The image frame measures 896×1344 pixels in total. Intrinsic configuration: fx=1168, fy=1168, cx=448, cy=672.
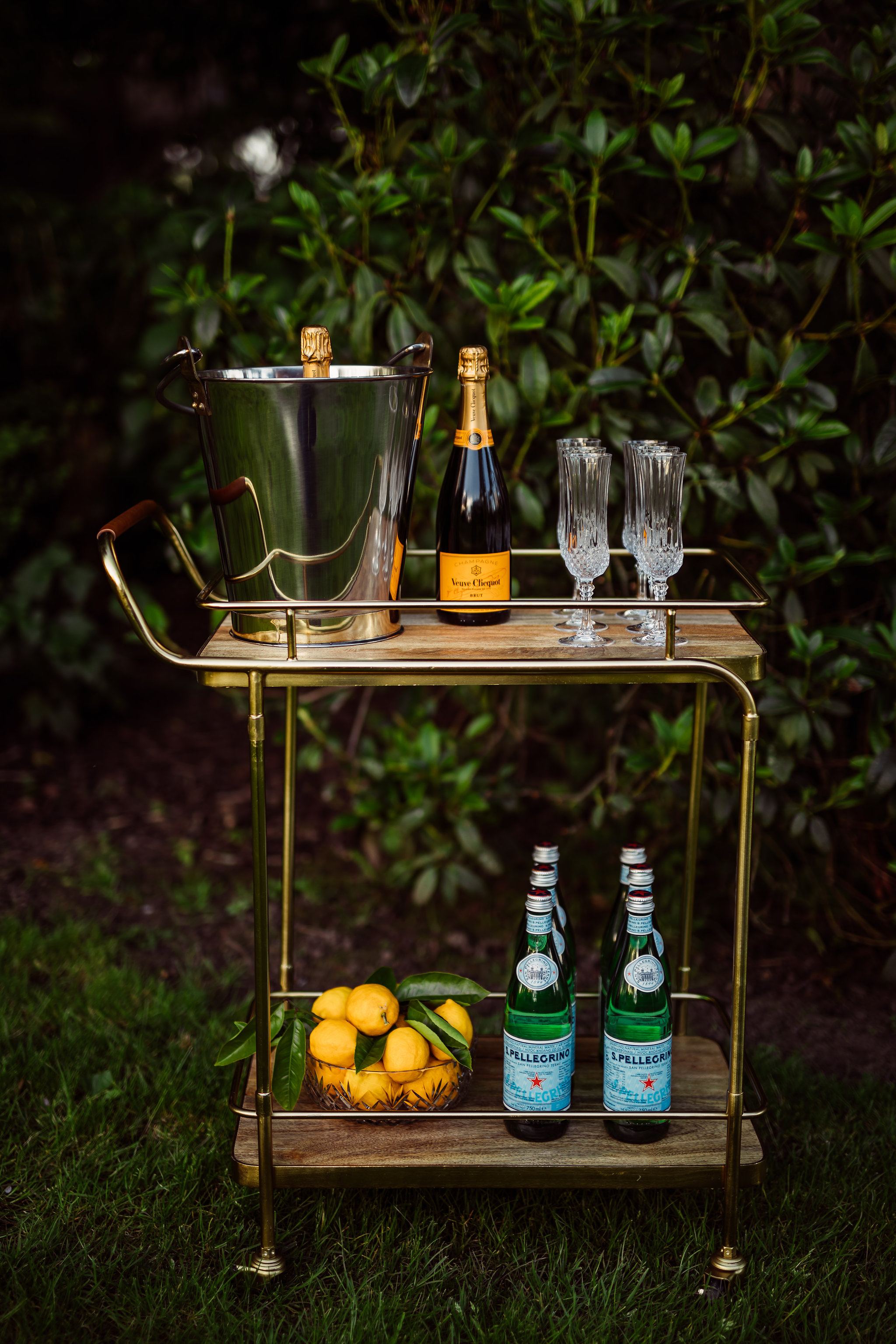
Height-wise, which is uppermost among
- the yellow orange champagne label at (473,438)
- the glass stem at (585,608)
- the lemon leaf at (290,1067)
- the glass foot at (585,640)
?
the yellow orange champagne label at (473,438)

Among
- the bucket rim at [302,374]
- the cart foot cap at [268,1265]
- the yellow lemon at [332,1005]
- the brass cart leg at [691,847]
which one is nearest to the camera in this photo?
the bucket rim at [302,374]

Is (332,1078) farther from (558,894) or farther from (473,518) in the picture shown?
(473,518)

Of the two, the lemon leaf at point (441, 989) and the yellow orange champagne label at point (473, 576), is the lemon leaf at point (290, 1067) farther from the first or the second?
the yellow orange champagne label at point (473, 576)

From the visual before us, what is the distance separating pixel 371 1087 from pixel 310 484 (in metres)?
0.81

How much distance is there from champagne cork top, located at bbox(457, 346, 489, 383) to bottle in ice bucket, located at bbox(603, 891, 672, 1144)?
710 mm

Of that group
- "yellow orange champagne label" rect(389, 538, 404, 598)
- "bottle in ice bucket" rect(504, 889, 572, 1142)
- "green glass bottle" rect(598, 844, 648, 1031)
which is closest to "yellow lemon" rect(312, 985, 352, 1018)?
"bottle in ice bucket" rect(504, 889, 572, 1142)

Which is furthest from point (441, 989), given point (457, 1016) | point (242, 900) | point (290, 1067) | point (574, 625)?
point (242, 900)

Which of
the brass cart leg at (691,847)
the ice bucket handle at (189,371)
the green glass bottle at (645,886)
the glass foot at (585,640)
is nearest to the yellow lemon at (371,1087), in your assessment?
the green glass bottle at (645,886)

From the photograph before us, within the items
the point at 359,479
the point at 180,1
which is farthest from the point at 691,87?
the point at 180,1

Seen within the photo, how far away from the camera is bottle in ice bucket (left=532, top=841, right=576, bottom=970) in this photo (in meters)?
1.54

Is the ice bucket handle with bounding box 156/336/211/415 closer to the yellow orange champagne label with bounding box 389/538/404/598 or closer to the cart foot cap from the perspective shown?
the yellow orange champagne label with bounding box 389/538/404/598

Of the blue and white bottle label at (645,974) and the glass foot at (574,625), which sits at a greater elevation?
the glass foot at (574,625)

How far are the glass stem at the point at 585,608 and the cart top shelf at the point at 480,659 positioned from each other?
0.12ft

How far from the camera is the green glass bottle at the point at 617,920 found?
1.57 m
